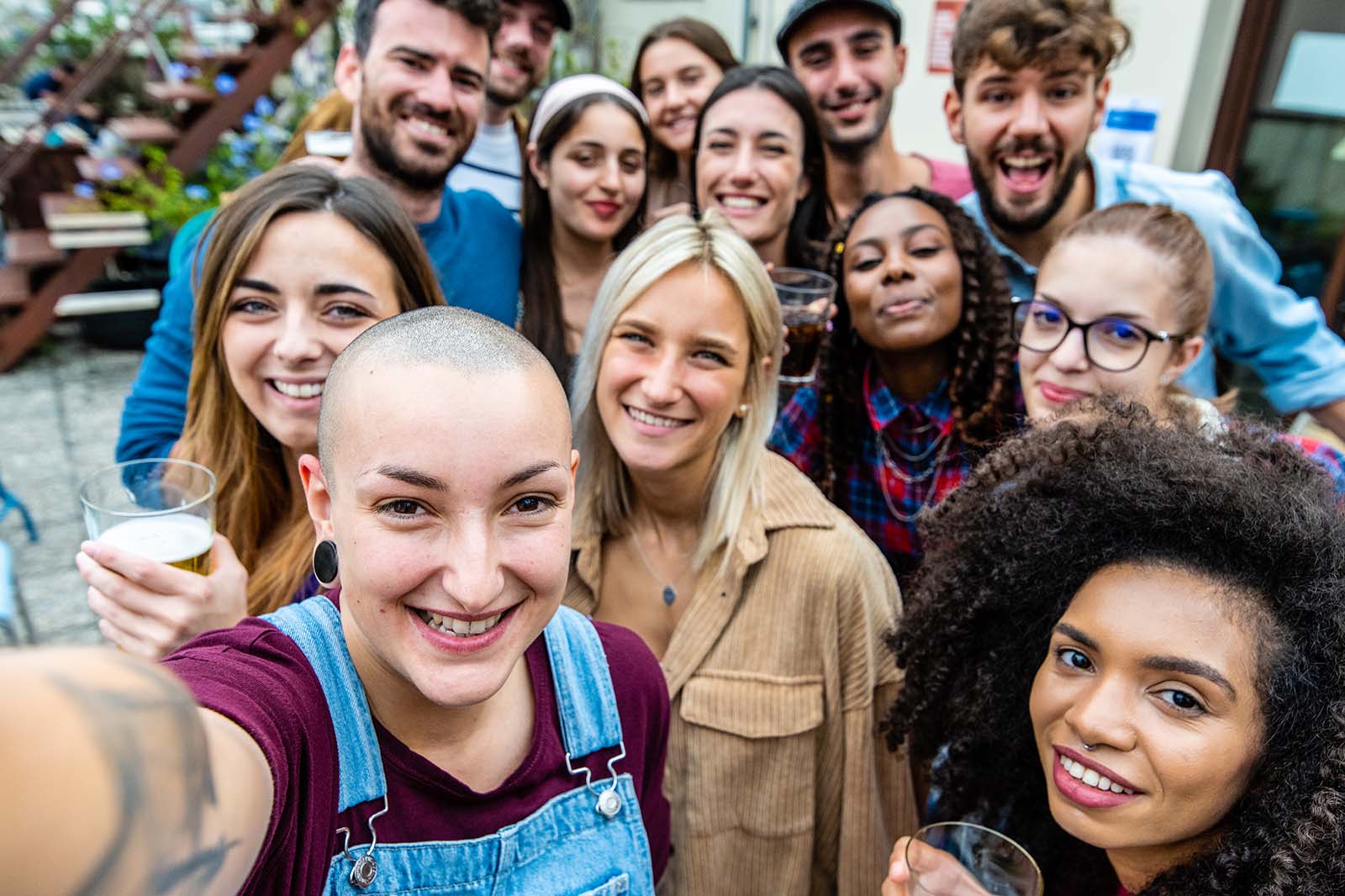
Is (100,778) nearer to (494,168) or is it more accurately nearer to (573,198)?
(573,198)

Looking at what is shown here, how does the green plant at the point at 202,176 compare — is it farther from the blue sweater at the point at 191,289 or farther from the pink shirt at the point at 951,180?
the pink shirt at the point at 951,180

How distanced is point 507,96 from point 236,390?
8.63 feet

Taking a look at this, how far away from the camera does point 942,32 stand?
6891 millimetres

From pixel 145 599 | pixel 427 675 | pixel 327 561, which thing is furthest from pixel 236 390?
pixel 427 675

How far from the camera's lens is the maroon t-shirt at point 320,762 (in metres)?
1.15

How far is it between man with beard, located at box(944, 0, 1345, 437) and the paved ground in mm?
4134

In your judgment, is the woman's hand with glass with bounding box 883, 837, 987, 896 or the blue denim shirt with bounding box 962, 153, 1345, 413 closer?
the woman's hand with glass with bounding box 883, 837, 987, 896

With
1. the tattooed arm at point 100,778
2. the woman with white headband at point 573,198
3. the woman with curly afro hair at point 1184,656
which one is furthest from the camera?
the woman with white headband at point 573,198

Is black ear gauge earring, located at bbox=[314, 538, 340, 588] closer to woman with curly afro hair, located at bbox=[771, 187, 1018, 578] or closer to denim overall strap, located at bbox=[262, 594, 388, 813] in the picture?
denim overall strap, located at bbox=[262, 594, 388, 813]

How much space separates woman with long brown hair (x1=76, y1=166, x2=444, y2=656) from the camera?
7.07ft

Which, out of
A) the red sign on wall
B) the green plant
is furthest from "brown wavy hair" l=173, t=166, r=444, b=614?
the green plant

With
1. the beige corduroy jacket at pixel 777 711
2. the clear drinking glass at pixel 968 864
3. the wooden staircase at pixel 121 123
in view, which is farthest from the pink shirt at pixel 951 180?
the wooden staircase at pixel 121 123

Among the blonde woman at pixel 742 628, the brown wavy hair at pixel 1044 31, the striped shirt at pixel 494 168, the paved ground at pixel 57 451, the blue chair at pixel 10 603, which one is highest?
the brown wavy hair at pixel 1044 31

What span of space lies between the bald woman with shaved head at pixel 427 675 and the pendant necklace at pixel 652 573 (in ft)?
2.68
